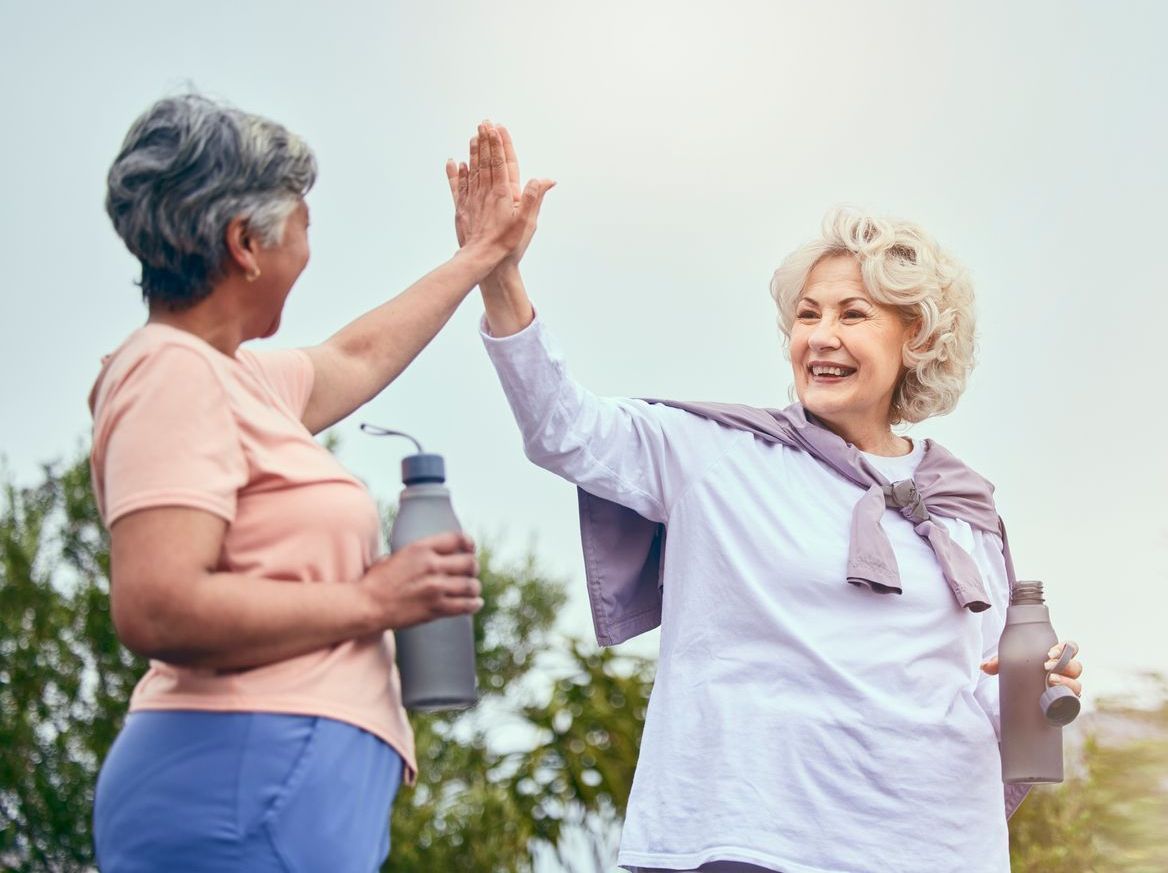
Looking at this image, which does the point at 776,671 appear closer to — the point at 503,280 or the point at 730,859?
the point at 730,859

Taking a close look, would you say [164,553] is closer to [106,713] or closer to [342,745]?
[342,745]

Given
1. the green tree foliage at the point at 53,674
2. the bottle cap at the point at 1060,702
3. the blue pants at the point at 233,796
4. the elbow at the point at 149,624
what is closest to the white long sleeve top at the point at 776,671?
the bottle cap at the point at 1060,702

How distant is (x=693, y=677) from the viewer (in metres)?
2.86

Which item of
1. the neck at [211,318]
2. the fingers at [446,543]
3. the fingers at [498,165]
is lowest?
the fingers at [446,543]

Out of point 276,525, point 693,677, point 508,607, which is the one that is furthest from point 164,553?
point 508,607

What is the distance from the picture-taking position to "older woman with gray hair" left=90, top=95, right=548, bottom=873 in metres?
1.78

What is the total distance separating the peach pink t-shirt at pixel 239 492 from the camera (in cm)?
179

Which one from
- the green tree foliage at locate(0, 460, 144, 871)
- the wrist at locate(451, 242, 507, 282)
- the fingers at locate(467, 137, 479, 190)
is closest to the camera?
the wrist at locate(451, 242, 507, 282)

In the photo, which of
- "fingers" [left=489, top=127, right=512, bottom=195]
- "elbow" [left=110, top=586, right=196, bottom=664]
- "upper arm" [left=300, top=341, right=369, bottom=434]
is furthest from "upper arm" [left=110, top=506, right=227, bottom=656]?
"fingers" [left=489, top=127, right=512, bottom=195]

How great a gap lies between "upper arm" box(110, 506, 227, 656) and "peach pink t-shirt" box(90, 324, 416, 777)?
0.02 metres

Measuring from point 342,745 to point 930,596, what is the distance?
1.43 metres

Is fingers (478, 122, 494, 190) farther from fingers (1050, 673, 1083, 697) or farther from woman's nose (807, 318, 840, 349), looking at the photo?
fingers (1050, 673, 1083, 697)

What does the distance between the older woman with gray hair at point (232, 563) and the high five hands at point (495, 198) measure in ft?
2.32

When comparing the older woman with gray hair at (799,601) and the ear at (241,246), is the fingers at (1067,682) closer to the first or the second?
the older woman with gray hair at (799,601)
